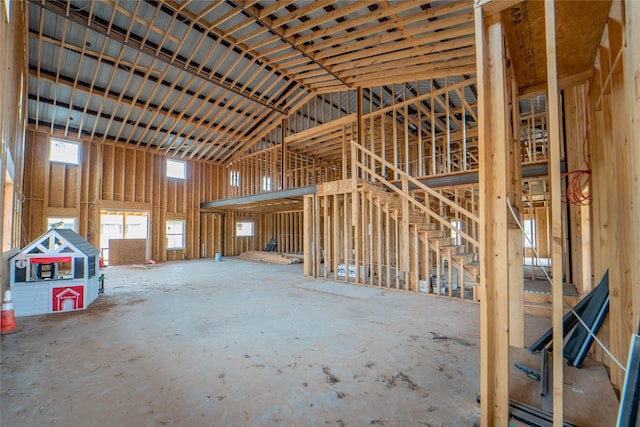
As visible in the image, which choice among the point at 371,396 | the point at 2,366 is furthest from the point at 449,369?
the point at 2,366

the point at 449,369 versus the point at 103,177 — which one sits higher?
the point at 103,177

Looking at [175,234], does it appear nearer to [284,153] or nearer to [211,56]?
[284,153]

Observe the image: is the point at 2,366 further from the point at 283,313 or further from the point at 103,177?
the point at 103,177

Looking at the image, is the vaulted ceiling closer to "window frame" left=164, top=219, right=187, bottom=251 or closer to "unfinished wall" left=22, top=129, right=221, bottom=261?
"unfinished wall" left=22, top=129, right=221, bottom=261

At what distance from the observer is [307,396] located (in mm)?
2539

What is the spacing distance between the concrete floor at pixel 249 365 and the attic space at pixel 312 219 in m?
0.03

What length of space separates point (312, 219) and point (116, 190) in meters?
8.76

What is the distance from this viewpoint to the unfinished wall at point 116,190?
33.4ft

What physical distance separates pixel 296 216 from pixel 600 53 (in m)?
14.7

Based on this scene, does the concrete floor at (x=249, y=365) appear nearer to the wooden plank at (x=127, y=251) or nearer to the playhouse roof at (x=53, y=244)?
the playhouse roof at (x=53, y=244)

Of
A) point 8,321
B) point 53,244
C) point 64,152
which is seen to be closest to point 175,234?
point 64,152

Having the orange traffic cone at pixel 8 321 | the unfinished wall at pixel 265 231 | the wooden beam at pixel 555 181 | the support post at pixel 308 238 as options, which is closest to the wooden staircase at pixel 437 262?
the support post at pixel 308 238

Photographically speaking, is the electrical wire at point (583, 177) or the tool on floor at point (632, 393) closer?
the tool on floor at point (632, 393)

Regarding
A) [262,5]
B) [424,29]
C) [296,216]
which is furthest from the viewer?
[296,216]
